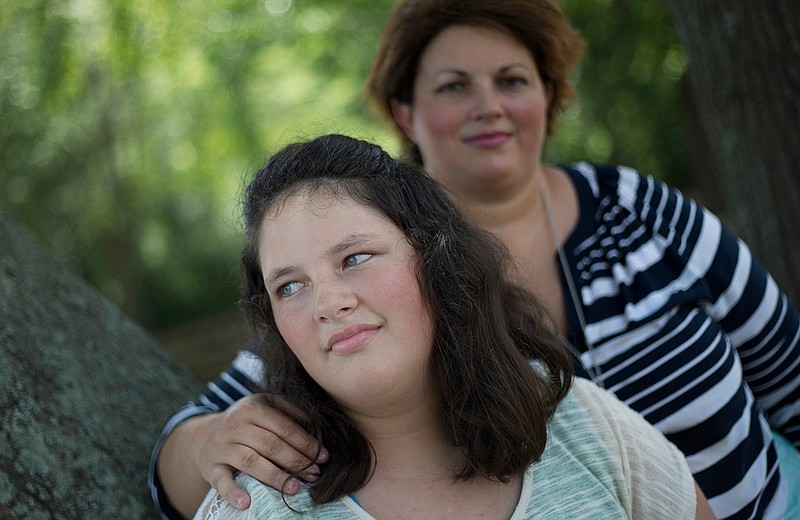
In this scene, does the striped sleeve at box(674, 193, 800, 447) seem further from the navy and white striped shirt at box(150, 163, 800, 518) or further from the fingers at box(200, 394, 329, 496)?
the fingers at box(200, 394, 329, 496)

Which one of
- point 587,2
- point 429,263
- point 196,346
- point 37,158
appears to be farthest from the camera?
point 196,346

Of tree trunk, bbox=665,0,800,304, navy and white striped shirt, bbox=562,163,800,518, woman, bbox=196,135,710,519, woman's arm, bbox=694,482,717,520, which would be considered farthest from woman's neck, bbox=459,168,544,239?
woman's arm, bbox=694,482,717,520

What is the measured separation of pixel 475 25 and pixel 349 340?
1.34 m

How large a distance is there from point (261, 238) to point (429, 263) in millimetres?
351

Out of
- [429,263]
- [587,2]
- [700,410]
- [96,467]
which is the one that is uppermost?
[587,2]

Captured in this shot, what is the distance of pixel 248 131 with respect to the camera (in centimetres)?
967

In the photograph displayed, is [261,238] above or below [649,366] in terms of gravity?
above

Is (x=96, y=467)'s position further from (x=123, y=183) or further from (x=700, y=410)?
(x=123, y=183)

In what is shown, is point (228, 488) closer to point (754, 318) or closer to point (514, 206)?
point (514, 206)

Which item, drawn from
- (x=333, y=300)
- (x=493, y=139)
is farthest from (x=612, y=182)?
(x=333, y=300)

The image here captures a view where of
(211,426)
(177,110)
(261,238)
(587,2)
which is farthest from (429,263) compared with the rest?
(177,110)

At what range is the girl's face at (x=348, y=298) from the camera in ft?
5.22

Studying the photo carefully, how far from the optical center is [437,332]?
5.89 feet

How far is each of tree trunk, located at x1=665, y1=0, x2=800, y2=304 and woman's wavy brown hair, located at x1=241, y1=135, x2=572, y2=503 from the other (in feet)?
4.96
